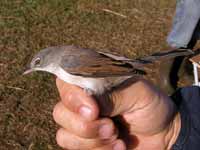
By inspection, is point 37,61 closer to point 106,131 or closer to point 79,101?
point 79,101

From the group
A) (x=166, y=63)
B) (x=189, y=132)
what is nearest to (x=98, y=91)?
(x=189, y=132)

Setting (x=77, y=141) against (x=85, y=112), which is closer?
(x=85, y=112)

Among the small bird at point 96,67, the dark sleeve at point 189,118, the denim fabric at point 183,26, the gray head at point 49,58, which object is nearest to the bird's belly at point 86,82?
the small bird at point 96,67

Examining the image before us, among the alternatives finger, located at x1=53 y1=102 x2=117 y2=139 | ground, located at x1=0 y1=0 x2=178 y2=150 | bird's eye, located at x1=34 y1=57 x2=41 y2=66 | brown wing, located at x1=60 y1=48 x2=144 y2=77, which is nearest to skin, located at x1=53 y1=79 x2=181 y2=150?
finger, located at x1=53 y1=102 x2=117 y2=139

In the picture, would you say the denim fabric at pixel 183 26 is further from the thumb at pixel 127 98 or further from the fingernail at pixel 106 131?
the fingernail at pixel 106 131

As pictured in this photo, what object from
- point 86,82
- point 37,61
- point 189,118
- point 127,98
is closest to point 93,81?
point 86,82

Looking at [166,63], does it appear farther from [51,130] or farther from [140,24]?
[51,130]
